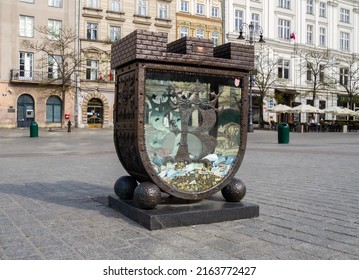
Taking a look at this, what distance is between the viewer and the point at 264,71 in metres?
44.3

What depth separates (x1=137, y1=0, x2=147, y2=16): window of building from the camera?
1634 inches

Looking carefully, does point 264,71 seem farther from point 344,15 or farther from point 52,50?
point 52,50

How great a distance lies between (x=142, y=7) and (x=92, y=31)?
19.3 feet

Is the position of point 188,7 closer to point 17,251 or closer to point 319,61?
point 319,61

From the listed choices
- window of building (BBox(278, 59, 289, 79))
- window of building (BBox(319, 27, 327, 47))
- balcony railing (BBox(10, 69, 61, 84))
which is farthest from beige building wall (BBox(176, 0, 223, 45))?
balcony railing (BBox(10, 69, 61, 84))

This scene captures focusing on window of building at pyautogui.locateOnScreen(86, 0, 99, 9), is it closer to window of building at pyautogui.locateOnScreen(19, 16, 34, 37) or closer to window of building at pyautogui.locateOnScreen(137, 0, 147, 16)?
window of building at pyautogui.locateOnScreen(137, 0, 147, 16)

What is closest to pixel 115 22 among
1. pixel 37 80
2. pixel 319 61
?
pixel 37 80

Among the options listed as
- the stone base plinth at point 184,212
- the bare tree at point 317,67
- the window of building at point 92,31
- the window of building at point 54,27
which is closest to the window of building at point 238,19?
the bare tree at point 317,67

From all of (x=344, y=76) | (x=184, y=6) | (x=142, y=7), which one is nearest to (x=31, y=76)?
(x=142, y=7)

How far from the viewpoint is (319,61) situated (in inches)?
1810

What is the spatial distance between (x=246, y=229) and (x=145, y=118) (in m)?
1.44

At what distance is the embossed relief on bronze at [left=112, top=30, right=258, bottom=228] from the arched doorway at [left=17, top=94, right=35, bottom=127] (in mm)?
34684

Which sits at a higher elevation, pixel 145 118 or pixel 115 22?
pixel 115 22

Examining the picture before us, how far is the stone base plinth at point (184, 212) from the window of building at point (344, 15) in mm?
53073
